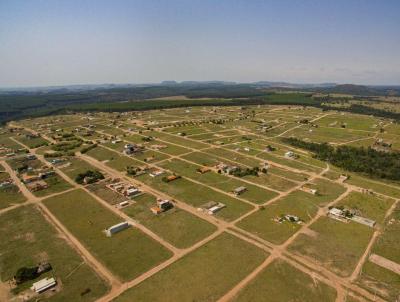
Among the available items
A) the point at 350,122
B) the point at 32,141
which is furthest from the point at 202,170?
the point at 350,122

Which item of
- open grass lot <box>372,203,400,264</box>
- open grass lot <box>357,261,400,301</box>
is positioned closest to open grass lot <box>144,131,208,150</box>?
open grass lot <box>372,203,400,264</box>

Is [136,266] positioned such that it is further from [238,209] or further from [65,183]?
[65,183]

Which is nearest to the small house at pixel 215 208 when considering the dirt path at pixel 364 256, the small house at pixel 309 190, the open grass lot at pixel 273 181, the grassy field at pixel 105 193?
the open grass lot at pixel 273 181

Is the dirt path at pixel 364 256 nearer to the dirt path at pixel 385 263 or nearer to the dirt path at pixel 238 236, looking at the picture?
the dirt path at pixel 238 236

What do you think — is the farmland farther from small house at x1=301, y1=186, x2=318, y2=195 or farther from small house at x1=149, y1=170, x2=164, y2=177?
small house at x1=149, y1=170, x2=164, y2=177

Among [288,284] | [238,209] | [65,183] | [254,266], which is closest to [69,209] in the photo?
[65,183]
